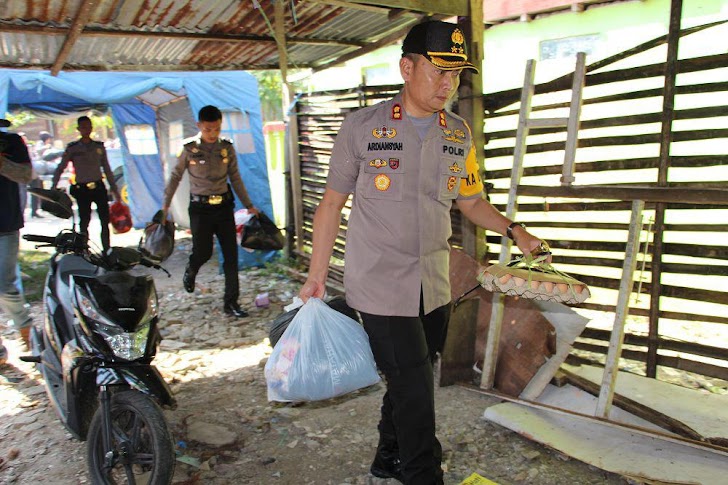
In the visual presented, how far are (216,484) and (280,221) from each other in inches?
329

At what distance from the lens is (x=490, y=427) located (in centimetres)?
346

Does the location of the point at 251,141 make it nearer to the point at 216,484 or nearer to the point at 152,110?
the point at 152,110

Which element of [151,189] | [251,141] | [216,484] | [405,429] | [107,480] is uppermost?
[251,141]

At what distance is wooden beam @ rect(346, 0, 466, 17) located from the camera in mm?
3801

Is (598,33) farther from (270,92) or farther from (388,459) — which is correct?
(270,92)

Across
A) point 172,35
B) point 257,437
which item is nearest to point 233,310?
point 257,437

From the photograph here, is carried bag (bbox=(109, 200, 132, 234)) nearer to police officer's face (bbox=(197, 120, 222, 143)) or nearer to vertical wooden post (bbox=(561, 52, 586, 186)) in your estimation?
police officer's face (bbox=(197, 120, 222, 143))

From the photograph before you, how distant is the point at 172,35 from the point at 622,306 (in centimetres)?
466

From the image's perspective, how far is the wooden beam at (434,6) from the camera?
380 centimetres

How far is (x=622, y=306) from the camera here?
3.16 m

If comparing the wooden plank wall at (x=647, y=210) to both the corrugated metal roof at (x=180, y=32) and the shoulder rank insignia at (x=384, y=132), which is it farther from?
the corrugated metal roof at (x=180, y=32)

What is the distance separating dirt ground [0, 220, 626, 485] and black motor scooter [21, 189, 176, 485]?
0.42m

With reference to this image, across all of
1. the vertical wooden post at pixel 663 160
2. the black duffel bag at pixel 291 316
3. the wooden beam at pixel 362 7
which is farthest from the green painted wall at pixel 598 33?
the black duffel bag at pixel 291 316

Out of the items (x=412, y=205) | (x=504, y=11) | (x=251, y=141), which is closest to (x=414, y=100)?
(x=412, y=205)
